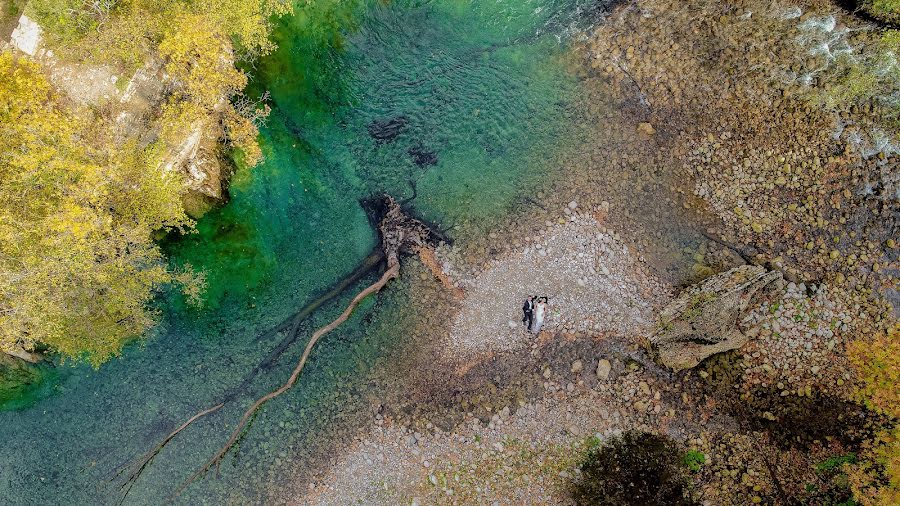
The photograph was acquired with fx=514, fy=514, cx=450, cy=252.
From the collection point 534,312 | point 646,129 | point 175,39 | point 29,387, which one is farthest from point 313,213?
point 646,129

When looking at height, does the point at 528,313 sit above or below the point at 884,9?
below

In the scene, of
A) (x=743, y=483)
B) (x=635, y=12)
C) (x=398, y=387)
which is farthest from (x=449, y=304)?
(x=635, y=12)

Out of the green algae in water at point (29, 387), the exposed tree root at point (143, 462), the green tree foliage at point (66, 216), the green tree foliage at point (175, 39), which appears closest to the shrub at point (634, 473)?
the exposed tree root at point (143, 462)

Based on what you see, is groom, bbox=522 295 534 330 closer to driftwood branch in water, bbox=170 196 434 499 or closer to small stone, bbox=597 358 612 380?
small stone, bbox=597 358 612 380

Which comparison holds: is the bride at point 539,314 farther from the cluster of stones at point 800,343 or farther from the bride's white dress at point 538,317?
the cluster of stones at point 800,343

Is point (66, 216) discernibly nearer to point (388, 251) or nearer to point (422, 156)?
point (388, 251)
